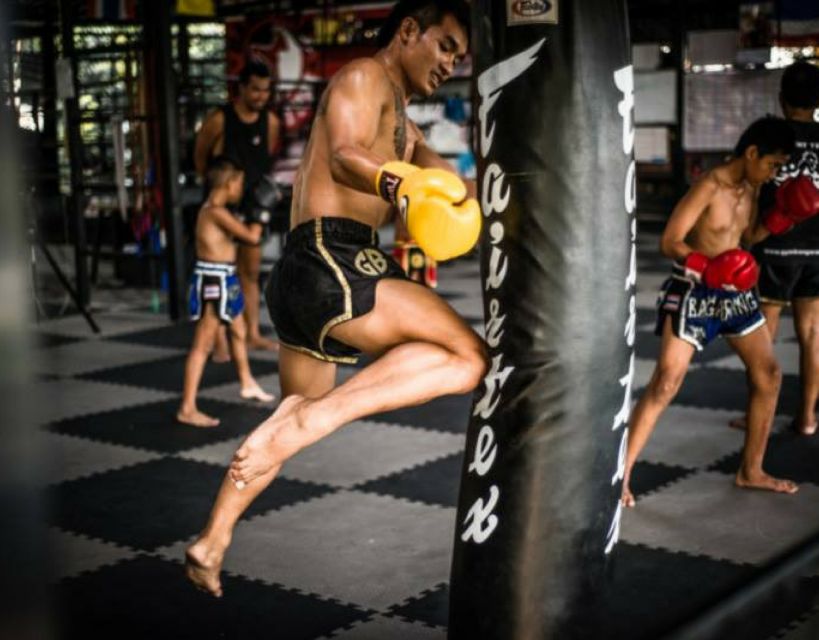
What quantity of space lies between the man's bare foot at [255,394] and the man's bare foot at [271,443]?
126 inches

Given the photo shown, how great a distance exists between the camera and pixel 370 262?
3084 mm

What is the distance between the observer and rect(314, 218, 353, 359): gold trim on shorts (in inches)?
118

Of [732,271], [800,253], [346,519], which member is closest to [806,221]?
[800,253]

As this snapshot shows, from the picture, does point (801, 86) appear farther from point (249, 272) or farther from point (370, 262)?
point (249, 272)

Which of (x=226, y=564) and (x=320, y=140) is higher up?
(x=320, y=140)

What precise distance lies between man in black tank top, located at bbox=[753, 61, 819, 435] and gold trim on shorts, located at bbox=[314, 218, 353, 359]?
2602 mm

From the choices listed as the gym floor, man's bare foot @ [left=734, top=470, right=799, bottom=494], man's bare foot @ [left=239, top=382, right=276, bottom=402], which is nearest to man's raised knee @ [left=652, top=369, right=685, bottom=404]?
the gym floor

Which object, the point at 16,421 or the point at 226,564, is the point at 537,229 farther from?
the point at 226,564

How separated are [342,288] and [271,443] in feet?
1.46

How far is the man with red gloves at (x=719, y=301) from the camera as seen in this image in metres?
4.29

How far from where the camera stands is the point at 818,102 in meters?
5.07

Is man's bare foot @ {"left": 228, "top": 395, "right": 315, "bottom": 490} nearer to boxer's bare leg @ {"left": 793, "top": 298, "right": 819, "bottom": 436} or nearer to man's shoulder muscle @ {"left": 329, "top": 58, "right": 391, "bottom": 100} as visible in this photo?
man's shoulder muscle @ {"left": 329, "top": 58, "right": 391, "bottom": 100}

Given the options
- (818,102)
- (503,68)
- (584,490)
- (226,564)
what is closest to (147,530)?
(226,564)

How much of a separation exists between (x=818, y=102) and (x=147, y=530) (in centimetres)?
338
